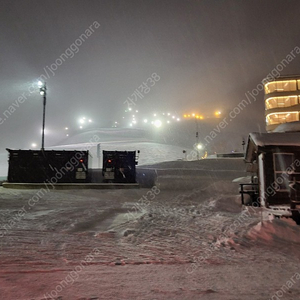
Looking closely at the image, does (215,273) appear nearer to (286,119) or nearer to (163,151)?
(163,151)

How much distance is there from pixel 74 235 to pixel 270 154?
9.15 m

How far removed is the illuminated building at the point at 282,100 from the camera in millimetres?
50625

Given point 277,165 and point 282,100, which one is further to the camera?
point 282,100

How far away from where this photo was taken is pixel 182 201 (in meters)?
12.6

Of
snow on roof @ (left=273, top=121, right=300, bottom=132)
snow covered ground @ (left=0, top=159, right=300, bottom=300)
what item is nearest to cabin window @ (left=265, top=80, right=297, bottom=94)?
snow on roof @ (left=273, top=121, right=300, bottom=132)

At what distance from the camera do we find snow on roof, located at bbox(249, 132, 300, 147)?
1050 centimetres

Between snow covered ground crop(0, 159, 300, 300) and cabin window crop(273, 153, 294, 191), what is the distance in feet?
11.1

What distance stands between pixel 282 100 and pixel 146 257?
57.3 m

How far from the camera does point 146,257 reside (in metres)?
4.63

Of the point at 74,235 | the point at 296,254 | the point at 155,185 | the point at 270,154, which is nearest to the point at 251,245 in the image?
the point at 296,254

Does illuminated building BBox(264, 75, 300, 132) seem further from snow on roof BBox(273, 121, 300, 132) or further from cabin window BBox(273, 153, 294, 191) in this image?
cabin window BBox(273, 153, 294, 191)

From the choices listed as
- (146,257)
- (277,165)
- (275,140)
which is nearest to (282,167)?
(277,165)

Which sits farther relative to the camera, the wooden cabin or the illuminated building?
the illuminated building

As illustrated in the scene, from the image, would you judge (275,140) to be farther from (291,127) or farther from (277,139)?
(291,127)
